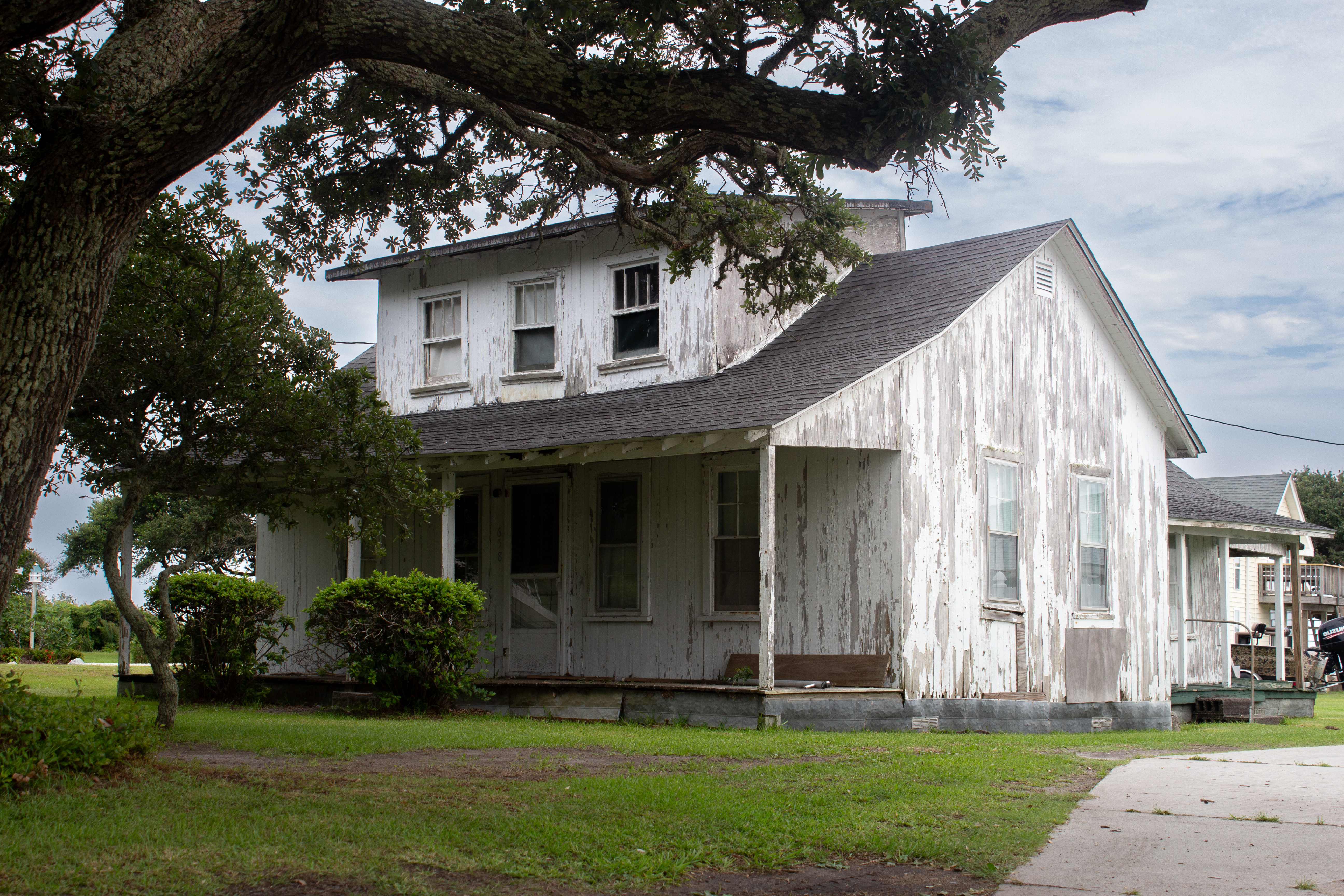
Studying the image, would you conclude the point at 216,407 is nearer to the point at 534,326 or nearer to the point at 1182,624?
the point at 534,326

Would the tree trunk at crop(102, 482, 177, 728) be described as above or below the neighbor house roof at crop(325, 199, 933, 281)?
below

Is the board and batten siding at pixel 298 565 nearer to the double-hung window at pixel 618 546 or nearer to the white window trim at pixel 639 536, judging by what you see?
the white window trim at pixel 639 536

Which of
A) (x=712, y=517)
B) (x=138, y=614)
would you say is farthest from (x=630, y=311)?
(x=138, y=614)

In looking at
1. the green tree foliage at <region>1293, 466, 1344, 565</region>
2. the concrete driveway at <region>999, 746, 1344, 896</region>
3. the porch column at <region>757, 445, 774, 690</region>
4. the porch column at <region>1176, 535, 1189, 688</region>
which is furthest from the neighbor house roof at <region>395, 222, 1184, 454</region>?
the green tree foliage at <region>1293, 466, 1344, 565</region>

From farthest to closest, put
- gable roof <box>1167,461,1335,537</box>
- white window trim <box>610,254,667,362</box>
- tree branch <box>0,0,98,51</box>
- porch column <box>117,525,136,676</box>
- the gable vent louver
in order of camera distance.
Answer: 1. gable roof <box>1167,461,1335,537</box>
2. white window trim <box>610,254,667,362</box>
3. the gable vent louver
4. porch column <box>117,525,136,676</box>
5. tree branch <box>0,0,98,51</box>

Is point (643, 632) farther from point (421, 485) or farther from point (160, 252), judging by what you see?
point (160, 252)

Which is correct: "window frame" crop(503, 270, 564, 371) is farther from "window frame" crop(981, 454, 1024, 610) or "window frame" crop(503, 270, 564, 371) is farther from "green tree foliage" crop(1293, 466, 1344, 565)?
"green tree foliage" crop(1293, 466, 1344, 565)

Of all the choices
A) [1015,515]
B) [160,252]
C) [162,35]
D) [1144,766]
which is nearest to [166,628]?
[160,252]

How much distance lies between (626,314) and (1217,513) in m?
10.3

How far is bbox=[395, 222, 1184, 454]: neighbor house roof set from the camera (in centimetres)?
1277

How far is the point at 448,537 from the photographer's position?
14.6 meters

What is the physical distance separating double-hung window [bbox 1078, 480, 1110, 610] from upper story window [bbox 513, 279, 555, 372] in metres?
7.16

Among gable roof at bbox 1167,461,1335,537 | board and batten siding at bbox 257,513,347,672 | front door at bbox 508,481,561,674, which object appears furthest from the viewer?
gable roof at bbox 1167,461,1335,537

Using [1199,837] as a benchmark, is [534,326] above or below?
above
